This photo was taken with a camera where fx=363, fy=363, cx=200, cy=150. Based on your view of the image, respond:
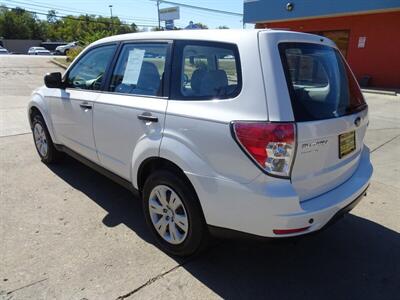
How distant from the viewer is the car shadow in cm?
269

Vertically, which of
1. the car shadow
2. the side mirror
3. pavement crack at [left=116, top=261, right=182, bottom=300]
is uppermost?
the side mirror

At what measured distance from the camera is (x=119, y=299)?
2.58 meters

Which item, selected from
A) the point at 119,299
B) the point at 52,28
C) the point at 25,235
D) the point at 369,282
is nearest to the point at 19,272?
the point at 25,235

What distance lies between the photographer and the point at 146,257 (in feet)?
10.1

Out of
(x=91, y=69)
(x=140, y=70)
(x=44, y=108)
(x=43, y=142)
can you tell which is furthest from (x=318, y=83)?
(x=43, y=142)

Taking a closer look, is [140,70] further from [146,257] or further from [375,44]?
[375,44]

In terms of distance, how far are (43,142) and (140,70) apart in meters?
2.60

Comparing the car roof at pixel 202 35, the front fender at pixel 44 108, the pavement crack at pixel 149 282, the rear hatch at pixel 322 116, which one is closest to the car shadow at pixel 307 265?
the pavement crack at pixel 149 282

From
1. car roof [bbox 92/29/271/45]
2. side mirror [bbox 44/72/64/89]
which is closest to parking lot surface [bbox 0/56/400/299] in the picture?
side mirror [bbox 44/72/64/89]

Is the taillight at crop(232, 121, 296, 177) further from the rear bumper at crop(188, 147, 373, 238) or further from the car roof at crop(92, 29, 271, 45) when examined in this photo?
the car roof at crop(92, 29, 271, 45)

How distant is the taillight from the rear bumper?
0.30 ft

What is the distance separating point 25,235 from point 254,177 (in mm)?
2319

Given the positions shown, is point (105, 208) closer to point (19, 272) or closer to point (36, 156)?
point (19, 272)

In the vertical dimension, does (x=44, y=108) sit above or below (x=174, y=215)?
above
